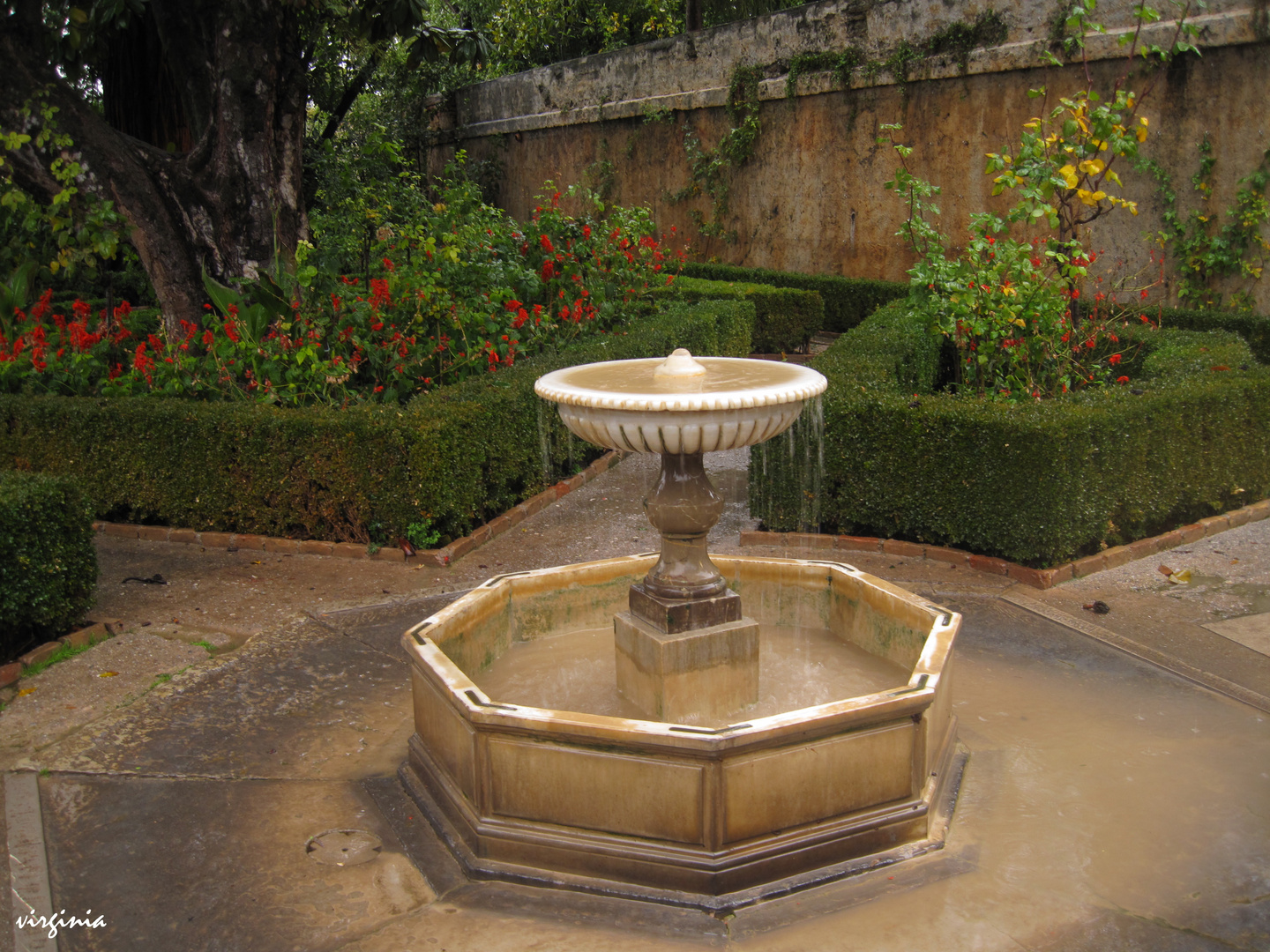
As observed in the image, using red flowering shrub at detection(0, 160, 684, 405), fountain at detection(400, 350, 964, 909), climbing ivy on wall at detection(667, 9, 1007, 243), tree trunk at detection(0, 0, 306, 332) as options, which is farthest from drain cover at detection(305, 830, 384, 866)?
climbing ivy on wall at detection(667, 9, 1007, 243)

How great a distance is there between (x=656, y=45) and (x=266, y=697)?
15.4 meters

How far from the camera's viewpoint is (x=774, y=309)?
12.3 meters

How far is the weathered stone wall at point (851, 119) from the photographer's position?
10.6m

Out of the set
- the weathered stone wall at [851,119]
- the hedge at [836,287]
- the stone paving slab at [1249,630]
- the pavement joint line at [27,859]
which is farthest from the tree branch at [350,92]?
the stone paving slab at [1249,630]

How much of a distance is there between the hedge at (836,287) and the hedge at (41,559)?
1021cm

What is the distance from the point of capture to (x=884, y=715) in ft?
10.2

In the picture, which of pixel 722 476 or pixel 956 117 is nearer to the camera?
pixel 722 476

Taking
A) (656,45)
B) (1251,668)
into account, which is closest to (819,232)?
(656,45)

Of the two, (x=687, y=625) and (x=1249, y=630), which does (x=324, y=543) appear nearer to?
(x=687, y=625)

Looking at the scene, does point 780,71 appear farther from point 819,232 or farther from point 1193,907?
point 1193,907

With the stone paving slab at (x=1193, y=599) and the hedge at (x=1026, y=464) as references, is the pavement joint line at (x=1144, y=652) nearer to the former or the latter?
the stone paving slab at (x=1193, y=599)

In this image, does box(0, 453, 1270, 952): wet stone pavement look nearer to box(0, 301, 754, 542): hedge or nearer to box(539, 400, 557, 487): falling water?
box(0, 301, 754, 542): hedge

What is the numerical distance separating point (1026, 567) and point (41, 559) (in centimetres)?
481

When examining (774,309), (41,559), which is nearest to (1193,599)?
(41,559)
